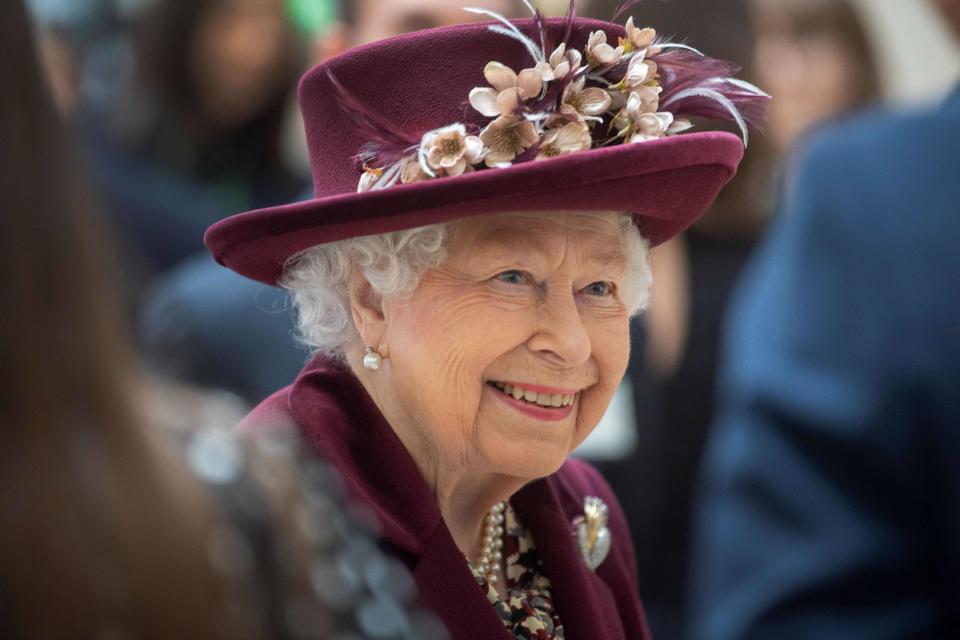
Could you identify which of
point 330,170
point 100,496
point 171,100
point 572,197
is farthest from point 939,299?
point 171,100

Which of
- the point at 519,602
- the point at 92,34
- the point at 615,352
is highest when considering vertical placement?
the point at 615,352

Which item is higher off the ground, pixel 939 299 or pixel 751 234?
pixel 939 299

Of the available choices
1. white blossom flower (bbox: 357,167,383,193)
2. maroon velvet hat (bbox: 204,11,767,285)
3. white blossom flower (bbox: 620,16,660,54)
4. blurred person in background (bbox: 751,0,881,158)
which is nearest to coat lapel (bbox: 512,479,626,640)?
maroon velvet hat (bbox: 204,11,767,285)

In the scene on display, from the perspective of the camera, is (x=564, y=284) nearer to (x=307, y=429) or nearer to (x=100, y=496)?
Result: (x=307, y=429)

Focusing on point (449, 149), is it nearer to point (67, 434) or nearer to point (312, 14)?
point (67, 434)

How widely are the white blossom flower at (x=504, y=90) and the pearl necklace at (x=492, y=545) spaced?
64cm

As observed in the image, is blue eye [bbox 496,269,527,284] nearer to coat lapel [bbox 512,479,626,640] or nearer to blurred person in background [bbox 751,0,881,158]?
coat lapel [bbox 512,479,626,640]

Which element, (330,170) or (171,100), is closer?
(330,170)

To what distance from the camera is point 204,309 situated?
11.7ft

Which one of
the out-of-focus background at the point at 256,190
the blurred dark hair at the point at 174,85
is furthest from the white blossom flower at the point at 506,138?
the blurred dark hair at the point at 174,85

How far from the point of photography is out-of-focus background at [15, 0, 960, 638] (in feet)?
11.6

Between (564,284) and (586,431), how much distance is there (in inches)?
9.5

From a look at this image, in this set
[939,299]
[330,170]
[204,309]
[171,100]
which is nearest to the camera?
[330,170]

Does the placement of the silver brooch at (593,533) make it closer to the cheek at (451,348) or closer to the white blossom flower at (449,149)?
the cheek at (451,348)
